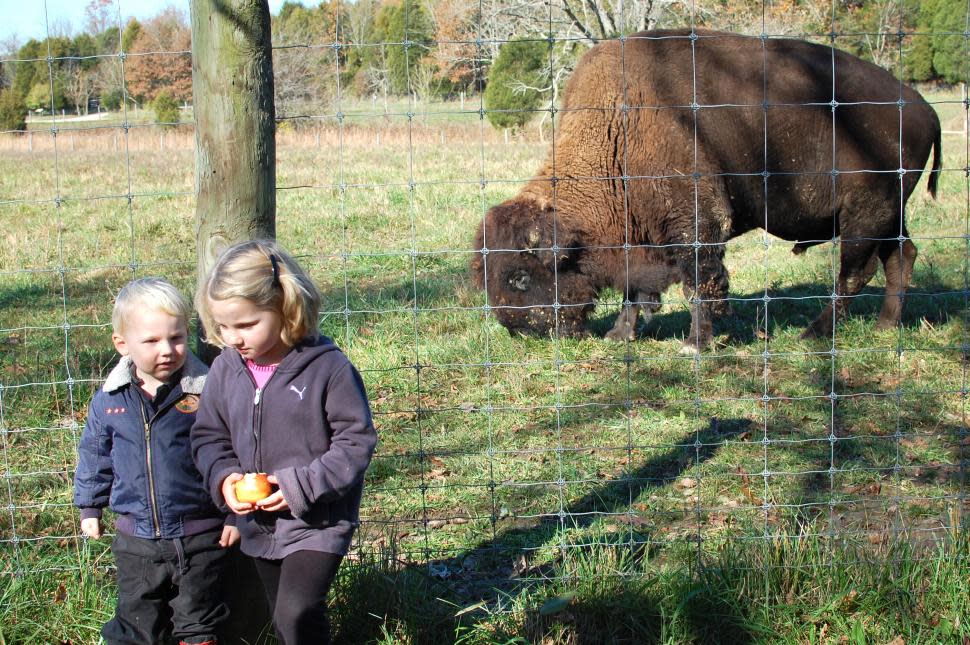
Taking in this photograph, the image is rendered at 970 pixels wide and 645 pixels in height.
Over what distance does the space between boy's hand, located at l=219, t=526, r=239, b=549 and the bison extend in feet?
13.8

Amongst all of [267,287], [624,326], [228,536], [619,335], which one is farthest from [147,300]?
[624,326]

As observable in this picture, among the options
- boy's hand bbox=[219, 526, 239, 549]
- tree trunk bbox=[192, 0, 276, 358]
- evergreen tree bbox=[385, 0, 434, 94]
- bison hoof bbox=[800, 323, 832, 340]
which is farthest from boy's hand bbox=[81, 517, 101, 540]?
bison hoof bbox=[800, 323, 832, 340]

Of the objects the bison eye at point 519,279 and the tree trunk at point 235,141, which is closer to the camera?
the tree trunk at point 235,141

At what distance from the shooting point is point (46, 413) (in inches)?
221

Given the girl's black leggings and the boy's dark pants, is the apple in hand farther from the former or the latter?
the boy's dark pants

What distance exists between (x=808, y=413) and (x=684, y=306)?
9.09ft

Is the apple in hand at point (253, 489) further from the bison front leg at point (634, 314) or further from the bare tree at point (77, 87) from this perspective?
the bison front leg at point (634, 314)

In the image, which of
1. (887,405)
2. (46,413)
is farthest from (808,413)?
(46,413)

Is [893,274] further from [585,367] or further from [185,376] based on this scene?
[185,376]

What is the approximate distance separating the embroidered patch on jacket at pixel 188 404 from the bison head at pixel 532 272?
4208 millimetres

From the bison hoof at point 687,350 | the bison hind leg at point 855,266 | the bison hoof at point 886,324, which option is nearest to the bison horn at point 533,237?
the bison hoof at point 687,350

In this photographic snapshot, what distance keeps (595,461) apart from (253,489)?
9.40 feet

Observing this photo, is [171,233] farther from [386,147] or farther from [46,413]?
[386,147]

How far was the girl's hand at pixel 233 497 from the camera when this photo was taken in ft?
→ 8.84
